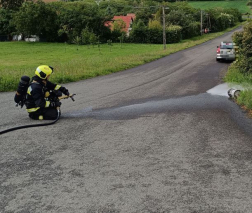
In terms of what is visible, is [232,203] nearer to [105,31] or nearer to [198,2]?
[105,31]

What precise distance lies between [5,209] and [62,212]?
32.9 inches

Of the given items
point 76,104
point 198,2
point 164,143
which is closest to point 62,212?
point 164,143

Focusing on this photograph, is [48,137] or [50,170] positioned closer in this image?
[50,170]

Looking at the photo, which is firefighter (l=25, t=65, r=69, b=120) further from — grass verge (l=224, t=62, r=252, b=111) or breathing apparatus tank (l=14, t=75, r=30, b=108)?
grass verge (l=224, t=62, r=252, b=111)

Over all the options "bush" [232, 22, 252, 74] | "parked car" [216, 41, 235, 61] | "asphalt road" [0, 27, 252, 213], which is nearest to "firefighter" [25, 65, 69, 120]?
"asphalt road" [0, 27, 252, 213]

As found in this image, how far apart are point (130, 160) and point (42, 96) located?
3959 millimetres

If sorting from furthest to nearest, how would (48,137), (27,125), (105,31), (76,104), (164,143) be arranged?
(105,31) → (76,104) → (27,125) → (48,137) → (164,143)

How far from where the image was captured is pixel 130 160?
6.62 meters

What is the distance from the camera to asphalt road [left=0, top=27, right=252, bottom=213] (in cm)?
496

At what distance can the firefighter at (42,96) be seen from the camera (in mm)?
9305

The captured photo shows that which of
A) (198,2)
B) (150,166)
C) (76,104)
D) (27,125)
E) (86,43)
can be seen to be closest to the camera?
(150,166)

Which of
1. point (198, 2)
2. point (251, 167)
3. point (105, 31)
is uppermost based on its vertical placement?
point (198, 2)

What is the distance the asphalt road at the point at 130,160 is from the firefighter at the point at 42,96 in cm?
38

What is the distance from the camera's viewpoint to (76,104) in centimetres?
1238
